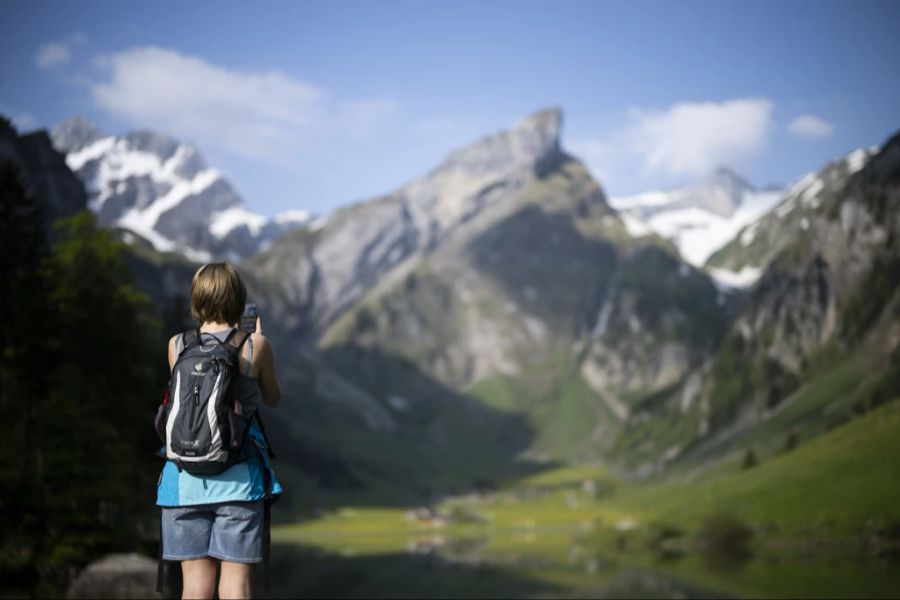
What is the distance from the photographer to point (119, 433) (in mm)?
64312

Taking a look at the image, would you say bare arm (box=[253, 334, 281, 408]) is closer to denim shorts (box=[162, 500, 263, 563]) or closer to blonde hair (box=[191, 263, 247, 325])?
blonde hair (box=[191, 263, 247, 325])

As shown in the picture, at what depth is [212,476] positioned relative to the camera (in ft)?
30.3

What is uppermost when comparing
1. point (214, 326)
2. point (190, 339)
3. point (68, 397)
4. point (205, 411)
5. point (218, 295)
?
point (68, 397)

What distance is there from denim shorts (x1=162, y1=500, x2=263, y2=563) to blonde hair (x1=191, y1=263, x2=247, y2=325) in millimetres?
1935

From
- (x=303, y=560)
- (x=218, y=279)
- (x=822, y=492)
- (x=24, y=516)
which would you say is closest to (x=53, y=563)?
(x=24, y=516)

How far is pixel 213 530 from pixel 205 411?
1.15m

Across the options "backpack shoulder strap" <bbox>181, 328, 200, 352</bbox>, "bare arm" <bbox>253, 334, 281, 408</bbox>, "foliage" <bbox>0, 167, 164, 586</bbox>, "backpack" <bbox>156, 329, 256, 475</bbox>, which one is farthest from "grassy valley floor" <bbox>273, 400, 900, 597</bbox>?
"backpack shoulder strap" <bbox>181, 328, 200, 352</bbox>

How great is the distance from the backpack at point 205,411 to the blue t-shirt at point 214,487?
0.30ft

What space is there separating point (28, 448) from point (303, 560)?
3173 inches

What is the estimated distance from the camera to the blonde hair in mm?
9852

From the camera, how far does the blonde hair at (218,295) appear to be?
985 cm

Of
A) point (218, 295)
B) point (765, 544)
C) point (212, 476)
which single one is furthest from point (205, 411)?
point (765, 544)

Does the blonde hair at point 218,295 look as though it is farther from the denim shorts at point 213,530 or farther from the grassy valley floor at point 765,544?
the grassy valley floor at point 765,544

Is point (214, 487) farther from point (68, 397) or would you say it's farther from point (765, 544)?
point (765, 544)
